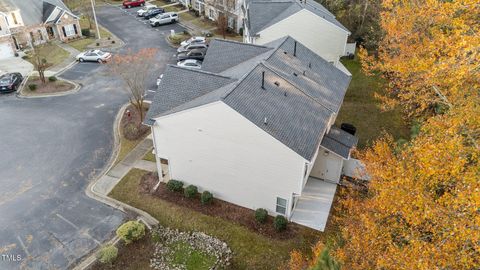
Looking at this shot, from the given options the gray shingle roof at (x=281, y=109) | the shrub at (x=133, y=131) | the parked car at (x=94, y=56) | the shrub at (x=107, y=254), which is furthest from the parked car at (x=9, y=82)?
the gray shingle roof at (x=281, y=109)

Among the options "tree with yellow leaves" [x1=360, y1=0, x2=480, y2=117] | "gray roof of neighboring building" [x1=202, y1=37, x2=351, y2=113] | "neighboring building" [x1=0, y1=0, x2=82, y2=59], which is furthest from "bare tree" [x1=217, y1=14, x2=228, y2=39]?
"tree with yellow leaves" [x1=360, y1=0, x2=480, y2=117]

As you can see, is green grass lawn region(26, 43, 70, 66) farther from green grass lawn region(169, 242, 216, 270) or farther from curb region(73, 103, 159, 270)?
green grass lawn region(169, 242, 216, 270)

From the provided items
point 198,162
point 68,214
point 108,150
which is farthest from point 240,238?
point 108,150

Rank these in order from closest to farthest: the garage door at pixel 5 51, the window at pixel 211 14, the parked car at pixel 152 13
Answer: the garage door at pixel 5 51 → the window at pixel 211 14 → the parked car at pixel 152 13

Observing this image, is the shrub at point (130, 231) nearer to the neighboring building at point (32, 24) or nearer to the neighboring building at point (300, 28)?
the neighboring building at point (300, 28)

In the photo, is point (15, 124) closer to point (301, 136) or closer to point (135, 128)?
point (135, 128)

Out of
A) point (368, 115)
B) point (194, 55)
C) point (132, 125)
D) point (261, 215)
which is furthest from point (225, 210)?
point (194, 55)
